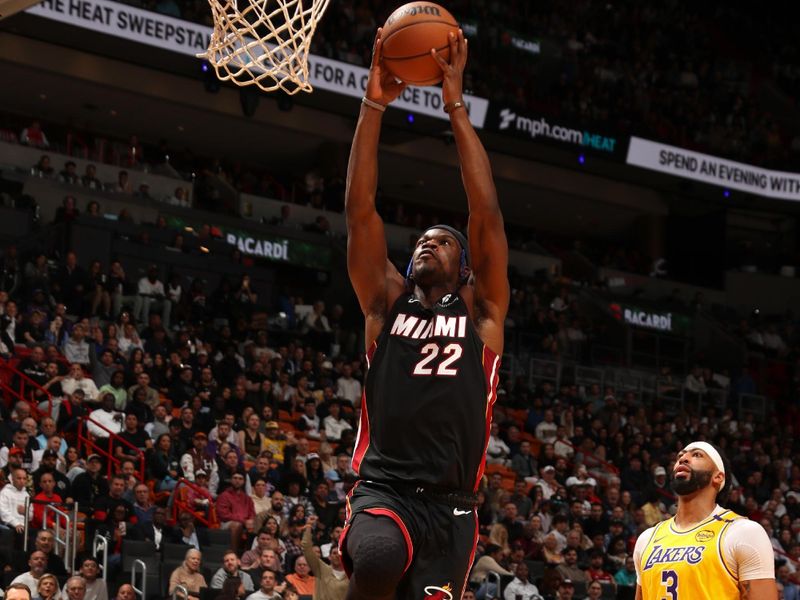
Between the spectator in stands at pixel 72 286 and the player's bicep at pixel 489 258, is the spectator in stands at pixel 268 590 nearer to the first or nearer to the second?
the spectator in stands at pixel 72 286

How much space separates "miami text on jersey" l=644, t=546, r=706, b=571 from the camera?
5.81 m

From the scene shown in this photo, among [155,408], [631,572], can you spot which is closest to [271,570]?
[155,408]

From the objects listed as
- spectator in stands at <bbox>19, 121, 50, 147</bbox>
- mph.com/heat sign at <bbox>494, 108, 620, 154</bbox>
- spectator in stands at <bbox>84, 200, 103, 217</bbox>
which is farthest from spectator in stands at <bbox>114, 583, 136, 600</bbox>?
mph.com/heat sign at <bbox>494, 108, 620, 154</bbox>

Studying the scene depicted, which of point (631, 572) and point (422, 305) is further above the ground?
point (422, 305)

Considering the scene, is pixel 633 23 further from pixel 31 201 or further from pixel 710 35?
pixel 31 201

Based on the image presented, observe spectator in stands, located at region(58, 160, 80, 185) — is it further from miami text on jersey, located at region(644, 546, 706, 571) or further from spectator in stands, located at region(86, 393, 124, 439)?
miami text on jersey, located at region(644, 546, 706, 571)

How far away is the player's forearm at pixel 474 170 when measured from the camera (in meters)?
4.40

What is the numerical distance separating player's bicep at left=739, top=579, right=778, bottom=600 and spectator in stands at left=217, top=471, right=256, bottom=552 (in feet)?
25.4

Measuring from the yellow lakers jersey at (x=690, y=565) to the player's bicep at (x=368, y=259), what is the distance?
2.24 metres

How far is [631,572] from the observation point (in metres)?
14.8

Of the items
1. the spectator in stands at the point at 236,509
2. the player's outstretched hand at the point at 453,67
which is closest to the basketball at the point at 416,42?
the player's outstretched hand at the point at 453,67

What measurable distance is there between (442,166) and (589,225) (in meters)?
4.73

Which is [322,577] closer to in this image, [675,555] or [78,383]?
[78,383]

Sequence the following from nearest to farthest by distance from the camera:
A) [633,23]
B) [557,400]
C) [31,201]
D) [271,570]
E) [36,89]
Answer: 1. [271,570]
2. [31,201]
3. [557,400]
4. [36,89]
5. [633,23]
